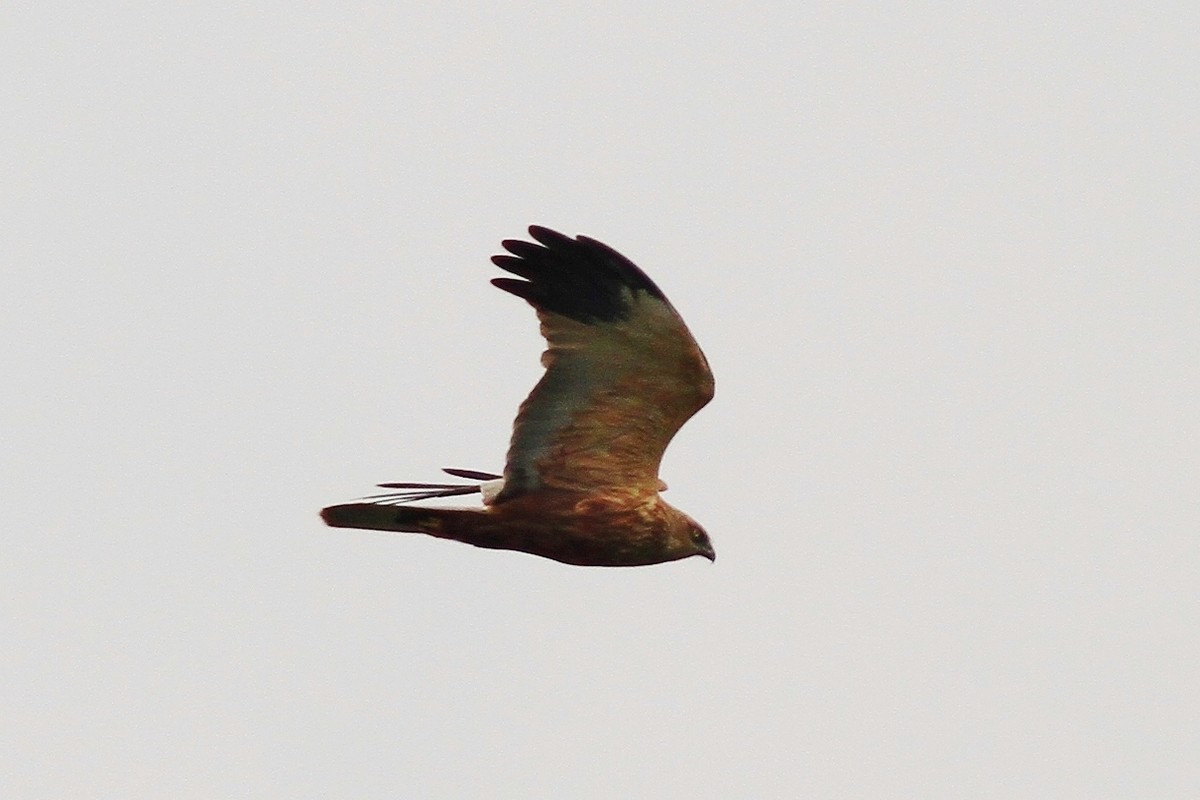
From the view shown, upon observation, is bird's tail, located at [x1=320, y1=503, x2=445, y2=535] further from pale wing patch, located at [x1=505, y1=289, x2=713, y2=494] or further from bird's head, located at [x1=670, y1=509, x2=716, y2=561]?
bird's head, located at [x1=670, y1=509, x2=716, y2=561]

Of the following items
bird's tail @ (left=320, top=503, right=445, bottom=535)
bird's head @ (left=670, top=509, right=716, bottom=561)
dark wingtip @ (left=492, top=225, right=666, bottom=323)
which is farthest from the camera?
bird's head @ (left=670, top=509, right=716, bottom=561)

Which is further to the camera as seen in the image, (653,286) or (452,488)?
(452,488)

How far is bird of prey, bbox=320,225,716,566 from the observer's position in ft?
55.5

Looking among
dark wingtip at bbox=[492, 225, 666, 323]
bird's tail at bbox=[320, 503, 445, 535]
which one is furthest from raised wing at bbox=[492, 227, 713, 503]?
bird's tail at bbox=[320, 503, 445, 535]

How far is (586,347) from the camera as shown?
1708 centimetres

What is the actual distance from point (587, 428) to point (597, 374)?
1.39ft

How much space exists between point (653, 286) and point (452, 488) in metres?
2.21

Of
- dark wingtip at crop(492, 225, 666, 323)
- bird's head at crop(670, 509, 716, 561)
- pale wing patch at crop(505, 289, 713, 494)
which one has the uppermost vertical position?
dark wingtip at crop(492, 225, 666, 323)

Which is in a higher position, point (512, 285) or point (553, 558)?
point (512, 285)

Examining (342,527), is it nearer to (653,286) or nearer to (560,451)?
(560,451)

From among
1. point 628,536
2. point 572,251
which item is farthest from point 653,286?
point 628,536

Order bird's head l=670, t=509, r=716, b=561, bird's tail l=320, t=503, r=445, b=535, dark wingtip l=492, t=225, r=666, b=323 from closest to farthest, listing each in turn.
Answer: dark wingtip l=492, t=225, r=666, b=323 → bird's tail l=320, t=503, r=445, b=535 → bird's head l=670, t=509, r=716, b=561

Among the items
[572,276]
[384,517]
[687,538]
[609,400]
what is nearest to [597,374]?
[609,400]

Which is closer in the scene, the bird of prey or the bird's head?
the bird of prey
